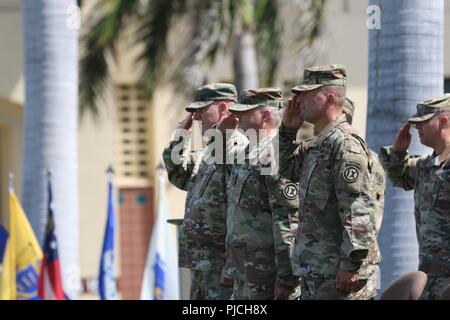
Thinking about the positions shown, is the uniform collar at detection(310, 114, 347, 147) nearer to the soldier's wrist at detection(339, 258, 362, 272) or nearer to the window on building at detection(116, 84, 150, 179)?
the soldier's wrist at detection(339, 258, 362, 272)

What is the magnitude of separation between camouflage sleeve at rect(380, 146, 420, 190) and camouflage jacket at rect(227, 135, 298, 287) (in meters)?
0.52

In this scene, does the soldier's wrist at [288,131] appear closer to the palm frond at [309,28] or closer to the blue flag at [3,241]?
the blue flag at [3,241]

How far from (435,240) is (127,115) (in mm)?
13342

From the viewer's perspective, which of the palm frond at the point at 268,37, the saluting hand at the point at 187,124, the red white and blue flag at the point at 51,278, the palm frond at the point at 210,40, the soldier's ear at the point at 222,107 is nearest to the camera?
the soldier's ear at the point at 222,107

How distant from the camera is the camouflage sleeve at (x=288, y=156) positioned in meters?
6.84

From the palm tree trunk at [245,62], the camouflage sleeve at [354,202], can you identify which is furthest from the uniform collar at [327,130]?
the palm tree trunk at [245,62]

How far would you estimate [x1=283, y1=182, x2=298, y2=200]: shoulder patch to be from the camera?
682 cm

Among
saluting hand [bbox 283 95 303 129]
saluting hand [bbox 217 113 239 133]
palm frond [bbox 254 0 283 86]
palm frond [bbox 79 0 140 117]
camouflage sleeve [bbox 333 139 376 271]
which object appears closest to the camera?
camouflage sleeve [bbox 333 139 376 271]

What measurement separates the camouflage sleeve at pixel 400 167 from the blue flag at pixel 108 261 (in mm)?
4371

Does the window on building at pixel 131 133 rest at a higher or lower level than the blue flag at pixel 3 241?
higher

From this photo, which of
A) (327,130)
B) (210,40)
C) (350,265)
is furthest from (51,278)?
(210,40)

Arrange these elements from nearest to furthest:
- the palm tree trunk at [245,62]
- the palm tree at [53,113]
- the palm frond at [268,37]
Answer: the palm tree at [53,113]
the palm frond at [268,37]
the palm tree trunk at [245,62]

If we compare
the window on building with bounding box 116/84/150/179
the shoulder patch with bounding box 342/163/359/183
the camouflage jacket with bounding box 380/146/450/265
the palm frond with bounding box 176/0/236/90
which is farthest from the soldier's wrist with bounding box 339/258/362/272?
the window on building with bounding box 116/84/150/179

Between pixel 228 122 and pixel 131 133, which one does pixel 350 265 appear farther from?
pixel 131 133
